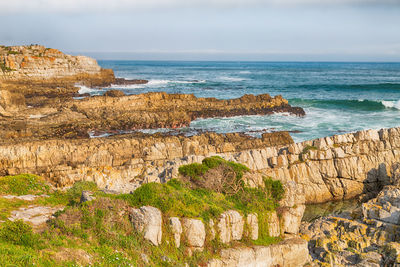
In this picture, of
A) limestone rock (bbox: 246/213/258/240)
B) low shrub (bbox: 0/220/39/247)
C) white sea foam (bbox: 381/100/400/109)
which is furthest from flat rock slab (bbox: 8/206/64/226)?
white sea foam (bbox: 381/100/400/109)

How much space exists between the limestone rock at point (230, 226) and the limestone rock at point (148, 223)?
2.03 meters

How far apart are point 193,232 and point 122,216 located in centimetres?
213

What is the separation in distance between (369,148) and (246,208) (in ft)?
36.1

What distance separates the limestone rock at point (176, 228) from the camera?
31.2 feet

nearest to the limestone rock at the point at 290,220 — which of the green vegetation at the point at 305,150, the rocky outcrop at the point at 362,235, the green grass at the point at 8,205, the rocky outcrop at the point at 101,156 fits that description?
the rocky outcrop at the point at 362,235

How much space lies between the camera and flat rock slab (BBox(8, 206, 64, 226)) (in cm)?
928

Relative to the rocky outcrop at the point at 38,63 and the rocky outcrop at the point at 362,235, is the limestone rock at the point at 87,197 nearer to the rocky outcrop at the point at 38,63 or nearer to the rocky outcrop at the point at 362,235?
the rocky outcrop at the point at 362,235

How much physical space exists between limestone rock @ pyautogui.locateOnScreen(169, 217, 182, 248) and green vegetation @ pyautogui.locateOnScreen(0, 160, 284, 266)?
13 cm

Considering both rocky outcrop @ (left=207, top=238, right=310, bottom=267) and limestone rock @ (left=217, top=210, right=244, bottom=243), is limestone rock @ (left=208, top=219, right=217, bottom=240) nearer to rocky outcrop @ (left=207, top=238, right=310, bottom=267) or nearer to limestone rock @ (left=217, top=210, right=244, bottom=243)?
limestone rock @ (left=217, top=210, right=244, bottom=243)

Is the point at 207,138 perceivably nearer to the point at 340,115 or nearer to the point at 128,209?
the point at 128,209

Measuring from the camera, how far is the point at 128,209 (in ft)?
31.0

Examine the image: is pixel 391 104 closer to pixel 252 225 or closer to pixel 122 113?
pixel 122 113

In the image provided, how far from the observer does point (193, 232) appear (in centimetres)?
977

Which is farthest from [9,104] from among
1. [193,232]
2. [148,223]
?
[193,232]
